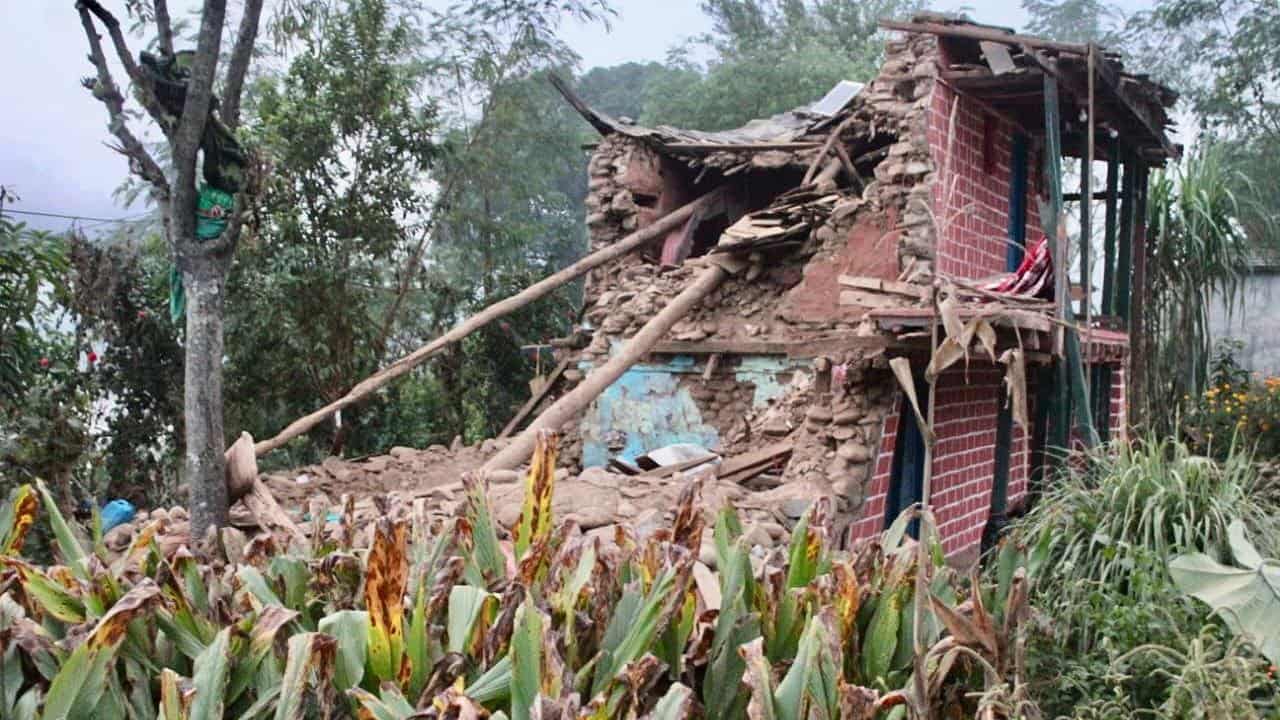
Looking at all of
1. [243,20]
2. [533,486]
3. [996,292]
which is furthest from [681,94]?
[533,486]

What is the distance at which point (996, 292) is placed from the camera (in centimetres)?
765

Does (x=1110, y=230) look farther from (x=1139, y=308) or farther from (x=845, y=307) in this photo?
(x=845, y=307)

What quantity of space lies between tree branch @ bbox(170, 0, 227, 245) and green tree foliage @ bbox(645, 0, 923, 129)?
713 inches

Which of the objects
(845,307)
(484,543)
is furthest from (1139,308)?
(484,543)

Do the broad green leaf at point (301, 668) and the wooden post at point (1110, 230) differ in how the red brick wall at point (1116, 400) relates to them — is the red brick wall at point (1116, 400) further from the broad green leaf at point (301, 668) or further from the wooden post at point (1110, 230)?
the broad green leaf at point (301, 668)

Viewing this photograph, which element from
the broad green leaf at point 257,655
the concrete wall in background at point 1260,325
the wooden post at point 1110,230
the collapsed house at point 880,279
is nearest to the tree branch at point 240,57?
the collapsed house at point 880,279

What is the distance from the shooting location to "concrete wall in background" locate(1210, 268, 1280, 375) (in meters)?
16.4

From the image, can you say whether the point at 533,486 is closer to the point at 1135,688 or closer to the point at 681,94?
the point at 1135,688

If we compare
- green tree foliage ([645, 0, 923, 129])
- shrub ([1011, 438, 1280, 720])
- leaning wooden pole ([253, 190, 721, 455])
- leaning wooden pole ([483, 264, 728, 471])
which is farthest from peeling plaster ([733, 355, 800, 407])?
green tree foliage ([645, 0, 923, 129])

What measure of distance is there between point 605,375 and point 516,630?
17.2ft

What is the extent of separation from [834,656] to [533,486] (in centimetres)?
124

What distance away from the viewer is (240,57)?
5.28m

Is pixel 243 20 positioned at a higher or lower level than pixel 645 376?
higher

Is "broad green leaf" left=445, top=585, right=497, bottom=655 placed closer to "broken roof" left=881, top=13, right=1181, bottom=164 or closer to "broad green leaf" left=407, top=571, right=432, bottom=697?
"broad green leaf" left=407, top=571, right=432, bottom=697
